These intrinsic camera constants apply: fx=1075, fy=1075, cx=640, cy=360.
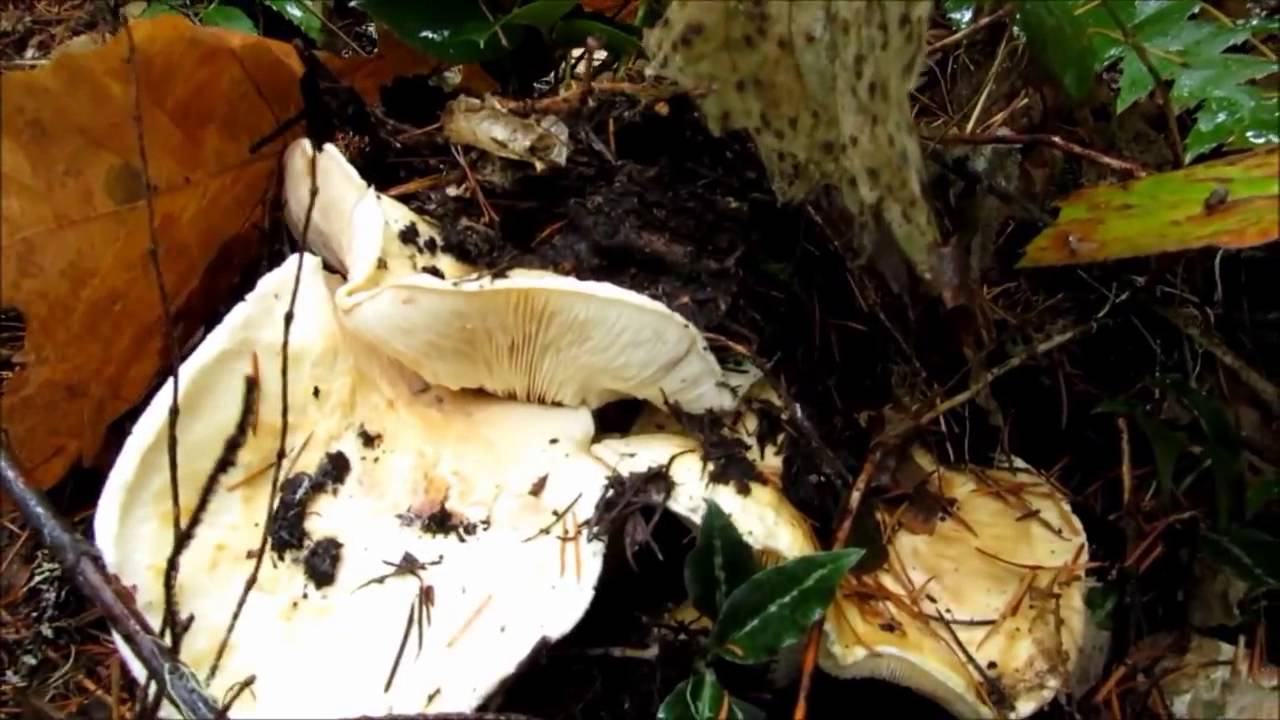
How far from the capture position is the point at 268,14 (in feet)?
9.68

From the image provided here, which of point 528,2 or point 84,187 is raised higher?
point 528,2

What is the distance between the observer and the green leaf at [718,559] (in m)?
1.78

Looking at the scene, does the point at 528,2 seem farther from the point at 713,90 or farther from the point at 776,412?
the point at 776,412

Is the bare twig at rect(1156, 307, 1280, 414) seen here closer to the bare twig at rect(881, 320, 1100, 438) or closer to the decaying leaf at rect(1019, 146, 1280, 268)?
the bare twig at rect(881, 320, 1100, 438)

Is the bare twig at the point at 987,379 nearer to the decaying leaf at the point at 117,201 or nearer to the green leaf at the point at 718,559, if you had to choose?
the green leaf at the point at 718,559

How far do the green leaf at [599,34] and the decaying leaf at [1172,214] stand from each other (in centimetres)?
91

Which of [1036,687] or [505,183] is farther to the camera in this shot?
[505,183]

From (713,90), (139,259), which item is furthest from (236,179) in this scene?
(713,90)

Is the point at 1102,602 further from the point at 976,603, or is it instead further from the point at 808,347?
the point at 808,347

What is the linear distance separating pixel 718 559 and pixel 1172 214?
3.15 ft

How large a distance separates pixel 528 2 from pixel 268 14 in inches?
40.0

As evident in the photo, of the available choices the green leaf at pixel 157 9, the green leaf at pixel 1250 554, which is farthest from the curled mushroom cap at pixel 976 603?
the green leaf at pixel 157 9

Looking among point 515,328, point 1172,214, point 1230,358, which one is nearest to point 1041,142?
point 1172,214

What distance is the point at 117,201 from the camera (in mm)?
1945
